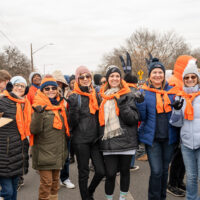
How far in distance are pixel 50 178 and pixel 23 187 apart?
151 cm

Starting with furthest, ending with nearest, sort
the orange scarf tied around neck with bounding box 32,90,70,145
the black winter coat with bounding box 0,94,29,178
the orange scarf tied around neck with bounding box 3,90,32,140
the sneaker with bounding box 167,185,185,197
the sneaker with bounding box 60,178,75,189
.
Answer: the sneaker with bounding box 60,178,75,189
the sneaker with bounding box 167,185,185,197
the orange scarf tied around neck with bounding box 32,90,70,145
the orange scarf tied around neck with bounding box 3,90,32,140
the black winter coat with bounding box 0,94,29,178

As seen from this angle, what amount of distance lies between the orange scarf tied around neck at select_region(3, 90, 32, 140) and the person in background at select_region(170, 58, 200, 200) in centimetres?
193

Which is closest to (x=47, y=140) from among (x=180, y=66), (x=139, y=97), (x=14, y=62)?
(x=139, y=97)

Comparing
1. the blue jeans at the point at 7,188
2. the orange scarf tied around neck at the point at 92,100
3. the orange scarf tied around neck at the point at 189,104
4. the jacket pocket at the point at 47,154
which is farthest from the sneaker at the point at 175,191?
the blue jeans at the point at 7,188

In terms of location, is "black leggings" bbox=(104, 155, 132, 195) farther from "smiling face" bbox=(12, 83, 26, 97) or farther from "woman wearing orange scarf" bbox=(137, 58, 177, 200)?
"smiling face" bbox=(12, 83, 26, 97)

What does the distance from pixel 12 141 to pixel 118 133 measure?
4.51 ft

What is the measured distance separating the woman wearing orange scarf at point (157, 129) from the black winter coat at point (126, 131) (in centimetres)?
12

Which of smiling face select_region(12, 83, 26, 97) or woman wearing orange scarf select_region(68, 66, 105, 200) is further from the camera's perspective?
smiling face select_region(12, 83, 26, 97)

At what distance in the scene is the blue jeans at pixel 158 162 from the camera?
9.98ft

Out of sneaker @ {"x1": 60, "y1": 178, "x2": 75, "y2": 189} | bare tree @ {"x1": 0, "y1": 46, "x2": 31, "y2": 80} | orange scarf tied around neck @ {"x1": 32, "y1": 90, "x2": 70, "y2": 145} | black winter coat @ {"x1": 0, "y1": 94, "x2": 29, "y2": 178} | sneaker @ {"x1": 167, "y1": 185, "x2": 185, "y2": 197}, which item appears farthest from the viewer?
bare tree @ {"x1": 0, "y1": 46, "x2": 31, "y2": 80}

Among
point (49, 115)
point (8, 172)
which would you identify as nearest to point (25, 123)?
point (49, 115)

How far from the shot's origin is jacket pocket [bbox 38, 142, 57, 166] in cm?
302

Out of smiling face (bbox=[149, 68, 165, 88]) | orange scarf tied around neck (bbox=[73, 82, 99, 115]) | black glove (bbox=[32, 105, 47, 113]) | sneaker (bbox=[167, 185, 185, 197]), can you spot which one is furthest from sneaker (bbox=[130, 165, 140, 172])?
black glove (bbox=[32, 105, 47, 113])

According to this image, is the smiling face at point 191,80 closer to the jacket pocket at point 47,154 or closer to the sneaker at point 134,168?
the jacket pocket at point 47,154
